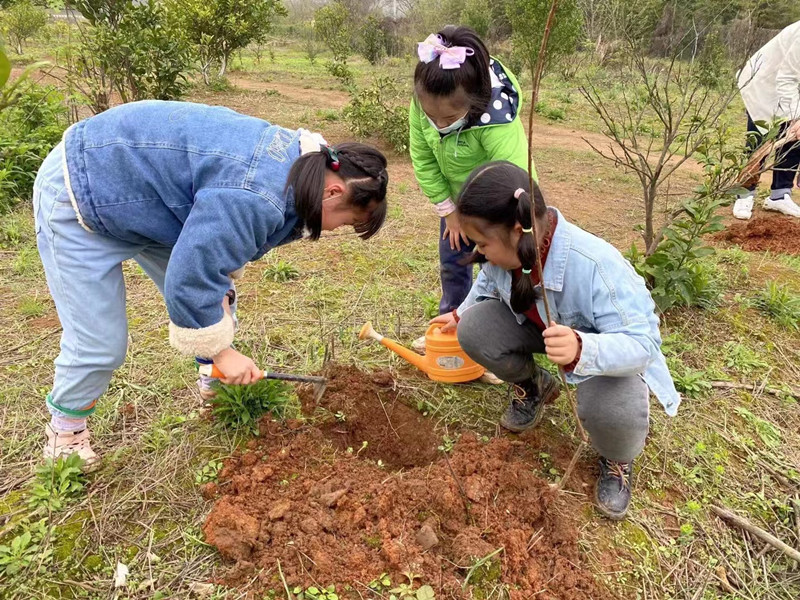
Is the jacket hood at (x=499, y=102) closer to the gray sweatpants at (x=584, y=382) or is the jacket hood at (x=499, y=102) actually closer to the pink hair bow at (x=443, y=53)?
the pink hair bow at (x=443, y=53)

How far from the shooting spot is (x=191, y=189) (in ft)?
4.93

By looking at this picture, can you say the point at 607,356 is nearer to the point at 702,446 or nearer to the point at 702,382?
the point at 702,446

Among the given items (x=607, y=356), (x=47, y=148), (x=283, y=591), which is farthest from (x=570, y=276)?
(x=47, y=148)

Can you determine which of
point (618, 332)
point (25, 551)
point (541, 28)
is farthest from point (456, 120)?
point (541, 28)

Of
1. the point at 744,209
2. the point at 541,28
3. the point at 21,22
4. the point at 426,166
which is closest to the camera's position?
the point at 426,166

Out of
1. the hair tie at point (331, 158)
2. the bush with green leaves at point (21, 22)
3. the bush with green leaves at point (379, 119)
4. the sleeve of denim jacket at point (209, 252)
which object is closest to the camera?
the sleeve of denim jacket at point (209, 252)

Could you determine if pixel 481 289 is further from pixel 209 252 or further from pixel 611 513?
pixel 209 252

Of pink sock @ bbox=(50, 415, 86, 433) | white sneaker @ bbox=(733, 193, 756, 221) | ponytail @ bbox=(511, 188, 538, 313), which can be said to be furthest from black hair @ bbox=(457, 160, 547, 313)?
white sneaker @ bbox=(733, 193, 756, 221)

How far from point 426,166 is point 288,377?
1187mm

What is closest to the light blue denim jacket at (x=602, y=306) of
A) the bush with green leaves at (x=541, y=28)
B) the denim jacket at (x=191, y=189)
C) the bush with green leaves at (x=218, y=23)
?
the denim jacket at (x=191, y=189)

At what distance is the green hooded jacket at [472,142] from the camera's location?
86.4 inches

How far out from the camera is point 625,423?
171 centimetres

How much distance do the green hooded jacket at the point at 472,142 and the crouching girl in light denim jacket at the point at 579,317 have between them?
569 millimetres

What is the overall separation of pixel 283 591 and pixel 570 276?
4.02ft
